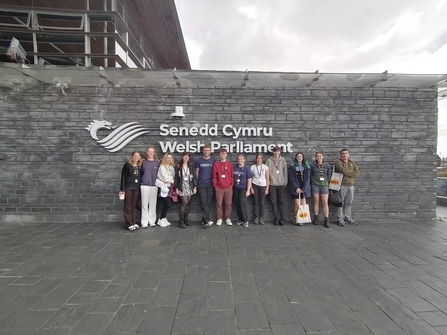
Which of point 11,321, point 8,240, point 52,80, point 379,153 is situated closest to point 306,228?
point 379,153

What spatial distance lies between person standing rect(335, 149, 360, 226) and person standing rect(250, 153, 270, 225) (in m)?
1.76

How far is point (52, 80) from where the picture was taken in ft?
17.1

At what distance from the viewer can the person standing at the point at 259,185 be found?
5.21 m

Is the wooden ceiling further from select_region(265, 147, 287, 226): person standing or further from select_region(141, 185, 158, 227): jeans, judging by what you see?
select_region(265, 147, 287, 226): person standing

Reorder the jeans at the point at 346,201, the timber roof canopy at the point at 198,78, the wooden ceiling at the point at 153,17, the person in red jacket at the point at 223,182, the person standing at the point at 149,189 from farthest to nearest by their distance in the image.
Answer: the wooden ceiling at the point at 153,17
the jeans at the point at 346,201
the person in red jacket at the point at 223,182
the person standing at the point at 149,189
the timber roof canopy at the point at 198,78

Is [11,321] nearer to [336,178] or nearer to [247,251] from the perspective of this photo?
[247,251]

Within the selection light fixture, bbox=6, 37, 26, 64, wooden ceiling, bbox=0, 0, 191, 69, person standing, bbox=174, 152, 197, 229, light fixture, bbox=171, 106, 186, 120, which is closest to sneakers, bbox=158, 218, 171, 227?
person standing, bbox=174, 152, 197, 229

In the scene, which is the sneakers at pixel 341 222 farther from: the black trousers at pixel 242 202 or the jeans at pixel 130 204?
the jeans at pixel 130 204

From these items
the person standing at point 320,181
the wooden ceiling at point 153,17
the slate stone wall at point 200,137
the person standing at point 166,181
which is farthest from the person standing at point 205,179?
the wooden ceiling at point 153,17

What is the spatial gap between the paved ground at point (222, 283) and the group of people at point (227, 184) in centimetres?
76

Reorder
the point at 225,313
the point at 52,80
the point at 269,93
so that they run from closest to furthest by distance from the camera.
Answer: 1. the point at 225,313
2. the point at 52,80
3. the point at 269,93

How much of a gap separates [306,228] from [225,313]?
337 cm

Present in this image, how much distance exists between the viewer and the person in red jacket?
5109 mm

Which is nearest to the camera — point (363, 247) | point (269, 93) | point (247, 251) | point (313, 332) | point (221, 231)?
point (313, 332)
